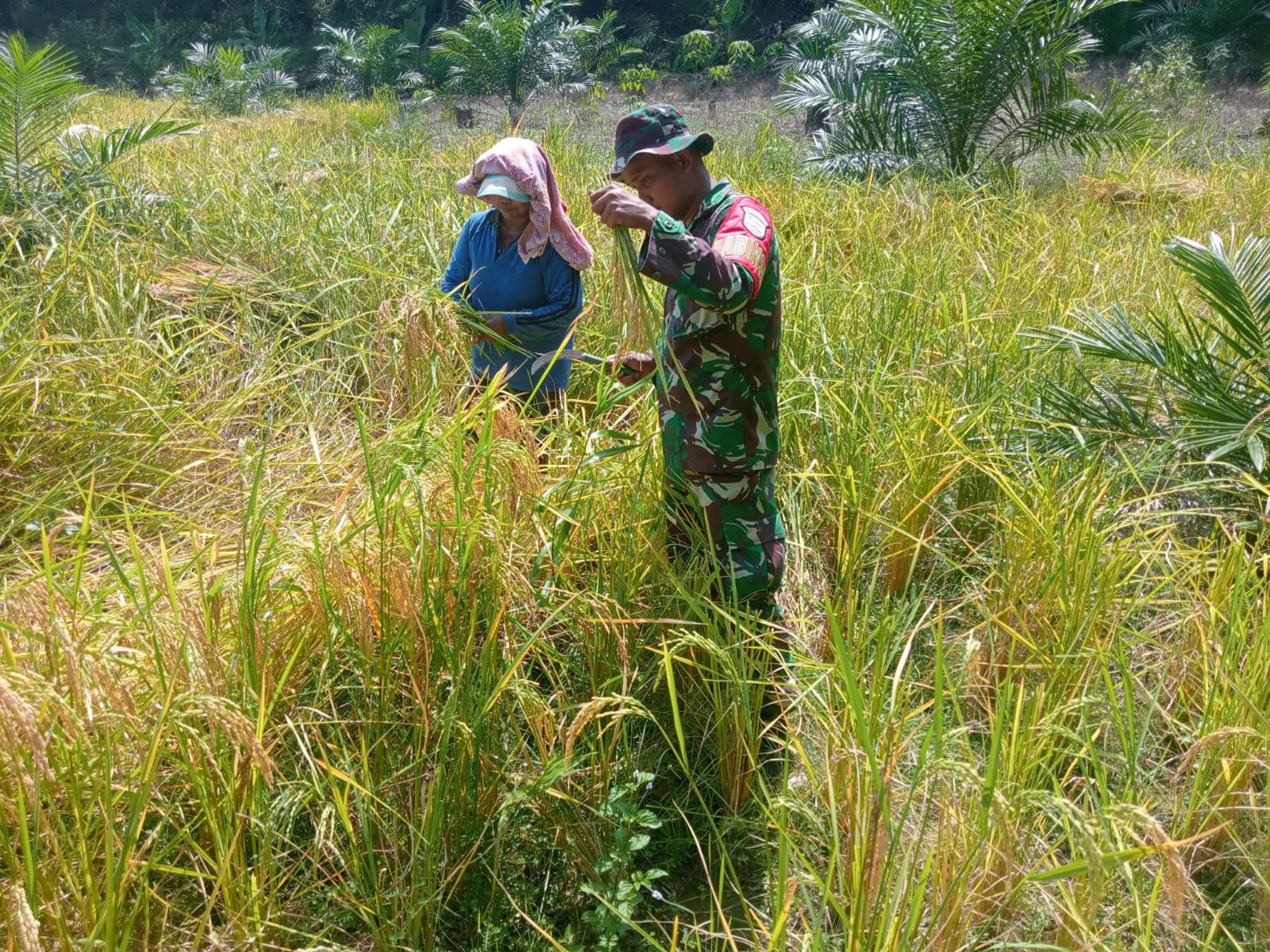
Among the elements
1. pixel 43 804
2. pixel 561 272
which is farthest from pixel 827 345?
pixel 43 804

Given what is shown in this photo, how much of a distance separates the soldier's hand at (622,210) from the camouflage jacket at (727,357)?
0.10 metres

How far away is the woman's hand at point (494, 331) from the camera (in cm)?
272

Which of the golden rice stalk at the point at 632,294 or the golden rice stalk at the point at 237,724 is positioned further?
the golden rice stalk at the point at 632,294

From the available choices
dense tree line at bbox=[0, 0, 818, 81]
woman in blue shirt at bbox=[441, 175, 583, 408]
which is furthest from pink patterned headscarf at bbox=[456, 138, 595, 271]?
dense tree line at bbox=[0, 0, 818, 81]

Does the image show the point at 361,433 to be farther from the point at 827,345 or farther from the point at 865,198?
the point at 865,198

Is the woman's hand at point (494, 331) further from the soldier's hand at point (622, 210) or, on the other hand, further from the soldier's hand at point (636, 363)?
the soldier's hand at point (622, 210)

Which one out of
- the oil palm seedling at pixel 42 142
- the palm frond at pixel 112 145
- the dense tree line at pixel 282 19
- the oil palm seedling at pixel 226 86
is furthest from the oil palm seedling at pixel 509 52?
the dense tree line at pixel 282 19

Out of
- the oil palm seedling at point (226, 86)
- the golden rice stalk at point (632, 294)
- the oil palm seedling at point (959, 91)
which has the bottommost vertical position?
the oil palm seedling at point (226, 86)

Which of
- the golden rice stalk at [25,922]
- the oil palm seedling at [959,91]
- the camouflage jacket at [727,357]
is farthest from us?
the oil palm seedling at [959,91]

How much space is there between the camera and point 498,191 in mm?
2750

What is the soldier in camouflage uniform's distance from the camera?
1741mm

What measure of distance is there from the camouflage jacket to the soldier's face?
0.05 meters

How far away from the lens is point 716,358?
6.22 feet

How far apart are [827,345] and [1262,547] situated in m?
1.30
